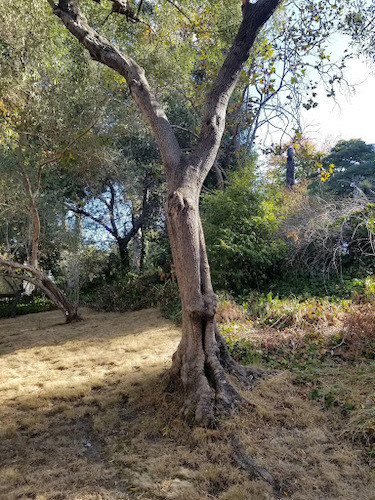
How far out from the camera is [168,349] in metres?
6.07

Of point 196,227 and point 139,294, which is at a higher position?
point 196,227

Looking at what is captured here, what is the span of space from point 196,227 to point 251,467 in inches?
88.4

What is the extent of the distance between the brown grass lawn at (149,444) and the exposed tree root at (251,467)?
40 mm

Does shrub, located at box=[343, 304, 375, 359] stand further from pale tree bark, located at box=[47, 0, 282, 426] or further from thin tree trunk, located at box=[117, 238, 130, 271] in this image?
thin tree trunk, located at box=[117, 238, 130, 271]

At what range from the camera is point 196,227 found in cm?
381

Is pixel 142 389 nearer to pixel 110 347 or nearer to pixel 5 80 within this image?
pixel 110 347

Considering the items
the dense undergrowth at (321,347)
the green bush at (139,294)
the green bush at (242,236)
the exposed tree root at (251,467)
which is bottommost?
the exposed tree root at (251,467)

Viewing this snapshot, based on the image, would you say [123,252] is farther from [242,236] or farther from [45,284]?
[242,236]

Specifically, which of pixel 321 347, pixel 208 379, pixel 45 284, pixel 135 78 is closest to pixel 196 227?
pixel 208 379

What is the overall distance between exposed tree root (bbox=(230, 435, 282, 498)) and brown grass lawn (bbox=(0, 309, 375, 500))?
1.6 inches

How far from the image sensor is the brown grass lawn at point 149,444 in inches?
94.5

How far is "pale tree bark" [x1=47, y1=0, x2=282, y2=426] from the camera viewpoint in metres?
3.45

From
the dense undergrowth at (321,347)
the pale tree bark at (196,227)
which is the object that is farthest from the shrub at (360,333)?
the pale tree bark at (196,227)

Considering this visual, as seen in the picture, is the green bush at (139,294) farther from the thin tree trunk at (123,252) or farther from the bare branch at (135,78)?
the bare branch at (135,78)
